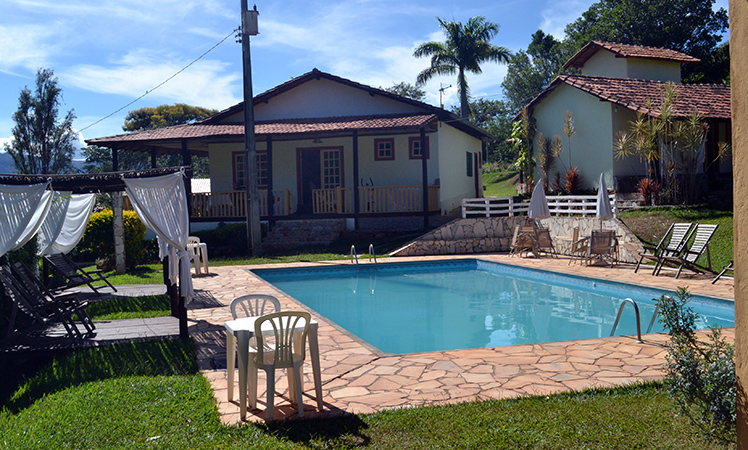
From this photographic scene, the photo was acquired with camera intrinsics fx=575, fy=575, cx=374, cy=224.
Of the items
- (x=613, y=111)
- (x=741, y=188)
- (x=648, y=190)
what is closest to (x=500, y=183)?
(x=613, y=111)

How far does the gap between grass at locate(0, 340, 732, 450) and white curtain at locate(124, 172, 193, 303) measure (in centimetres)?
236

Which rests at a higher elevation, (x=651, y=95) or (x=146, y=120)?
(x=146, y=120)

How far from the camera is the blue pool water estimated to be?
28.8 feet

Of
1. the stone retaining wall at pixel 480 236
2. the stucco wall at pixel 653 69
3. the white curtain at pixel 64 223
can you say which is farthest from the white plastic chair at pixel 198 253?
the stucco wall at pixel 653 69

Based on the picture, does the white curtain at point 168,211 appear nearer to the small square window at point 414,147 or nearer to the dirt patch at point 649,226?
the dirt patch at point 649,226

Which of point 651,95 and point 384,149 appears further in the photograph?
point 384,149

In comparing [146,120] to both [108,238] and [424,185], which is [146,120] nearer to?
[108,238]

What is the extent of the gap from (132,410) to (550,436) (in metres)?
3.32

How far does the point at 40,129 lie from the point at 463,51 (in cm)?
2350

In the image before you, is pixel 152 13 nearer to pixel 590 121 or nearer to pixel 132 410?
pixel 132 410

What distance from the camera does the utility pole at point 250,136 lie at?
16.8 m

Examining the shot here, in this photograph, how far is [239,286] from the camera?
38.7 ft

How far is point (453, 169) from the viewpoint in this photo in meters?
22.5

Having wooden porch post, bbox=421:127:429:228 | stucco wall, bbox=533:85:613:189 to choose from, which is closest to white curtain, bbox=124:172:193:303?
wooden porch post, bbox=421:127:429:228
